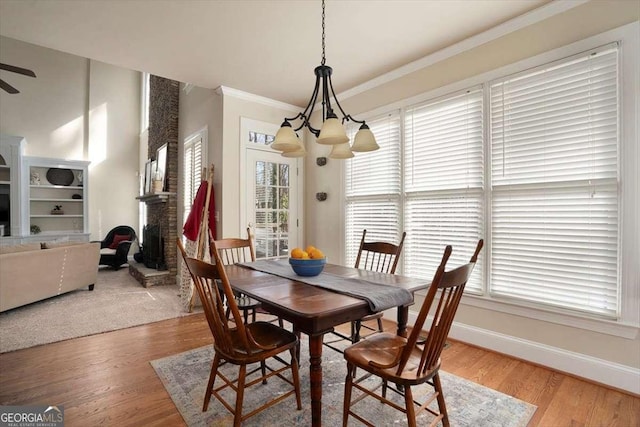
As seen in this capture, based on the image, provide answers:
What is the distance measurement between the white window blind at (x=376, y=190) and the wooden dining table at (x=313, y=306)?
5.05 ft

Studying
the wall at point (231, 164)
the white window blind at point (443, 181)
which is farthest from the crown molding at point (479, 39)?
the wall at point (231, 164)

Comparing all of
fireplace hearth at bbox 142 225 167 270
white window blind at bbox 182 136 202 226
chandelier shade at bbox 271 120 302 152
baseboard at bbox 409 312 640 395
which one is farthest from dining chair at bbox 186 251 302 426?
fireplace hearth at bbox 142 225 167 270

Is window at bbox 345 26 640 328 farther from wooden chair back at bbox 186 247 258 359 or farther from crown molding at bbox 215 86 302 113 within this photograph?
wooden chair back at bbox 186 247 258 359

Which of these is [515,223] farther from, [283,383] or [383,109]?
[283,383]

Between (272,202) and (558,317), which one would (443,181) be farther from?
(272,202)

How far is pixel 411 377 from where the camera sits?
139cm

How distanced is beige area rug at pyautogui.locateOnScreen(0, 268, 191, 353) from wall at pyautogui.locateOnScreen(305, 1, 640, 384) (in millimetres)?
3430

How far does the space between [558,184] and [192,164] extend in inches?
179

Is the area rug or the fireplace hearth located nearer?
the area rug

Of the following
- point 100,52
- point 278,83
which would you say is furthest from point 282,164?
point 100,52

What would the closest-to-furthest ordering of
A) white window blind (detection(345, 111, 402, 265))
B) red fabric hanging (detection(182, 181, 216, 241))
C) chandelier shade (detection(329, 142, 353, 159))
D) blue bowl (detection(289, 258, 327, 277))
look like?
blue bowl (detection(289, 258, 327, 277)), chandelier shade (detection(329, 142, 353, 159)), white window blind (detection(345, 111, 402, 265)), red fabric hanging (detection(182, 181, 216, 241))

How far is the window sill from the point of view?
6.77 ft

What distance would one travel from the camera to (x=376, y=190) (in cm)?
366

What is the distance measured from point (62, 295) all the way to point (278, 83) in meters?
4.41
